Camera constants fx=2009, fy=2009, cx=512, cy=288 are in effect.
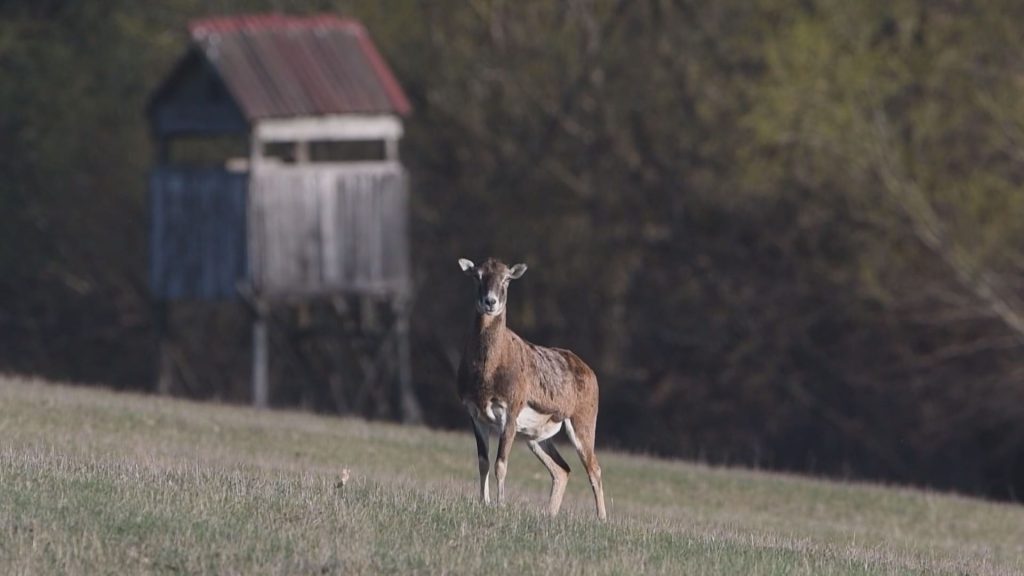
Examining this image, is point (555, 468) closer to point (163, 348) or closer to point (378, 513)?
point (378, 513)

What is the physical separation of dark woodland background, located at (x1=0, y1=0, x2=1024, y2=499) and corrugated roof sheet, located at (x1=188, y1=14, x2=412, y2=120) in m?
6.68

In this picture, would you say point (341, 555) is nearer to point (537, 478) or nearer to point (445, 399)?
point (537, 478)

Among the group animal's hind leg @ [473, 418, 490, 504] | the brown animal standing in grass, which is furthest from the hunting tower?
animal's hind leg @ [473, 418, 490, 504]

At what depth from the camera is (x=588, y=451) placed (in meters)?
15.7

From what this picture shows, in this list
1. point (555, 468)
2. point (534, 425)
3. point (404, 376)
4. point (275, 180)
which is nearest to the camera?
point (534, 425)

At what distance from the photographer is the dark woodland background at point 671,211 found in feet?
112

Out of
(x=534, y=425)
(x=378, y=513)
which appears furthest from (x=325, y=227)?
(x=378, y=513)

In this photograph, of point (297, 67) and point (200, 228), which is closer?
point (200, 228)

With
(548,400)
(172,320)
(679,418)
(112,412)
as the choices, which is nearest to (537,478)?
(112,412)

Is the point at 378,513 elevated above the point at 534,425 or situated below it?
below

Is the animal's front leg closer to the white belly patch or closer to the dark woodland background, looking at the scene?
the white belly patch

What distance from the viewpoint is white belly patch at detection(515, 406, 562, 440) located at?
1509 centimetres

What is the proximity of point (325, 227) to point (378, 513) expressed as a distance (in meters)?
19.9

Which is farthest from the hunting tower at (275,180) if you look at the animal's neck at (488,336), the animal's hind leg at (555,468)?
the animal's neck at (488,336)
